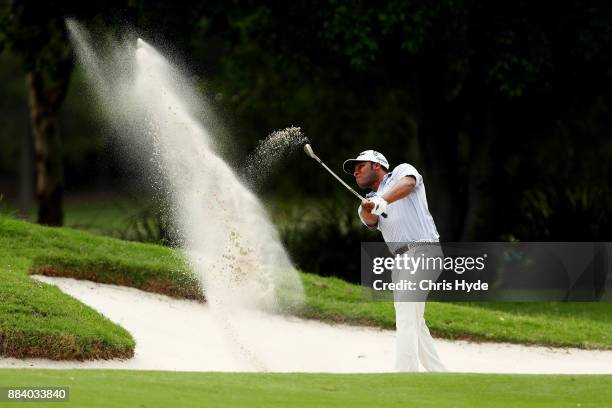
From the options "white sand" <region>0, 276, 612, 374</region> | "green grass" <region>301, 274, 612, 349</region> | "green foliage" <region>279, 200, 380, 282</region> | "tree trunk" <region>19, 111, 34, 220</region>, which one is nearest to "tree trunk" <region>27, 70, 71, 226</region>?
"green foliage" <region>279, 200, 380, 282</region>

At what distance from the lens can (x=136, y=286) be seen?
16.2 metres

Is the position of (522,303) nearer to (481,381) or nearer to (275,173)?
(481,381)

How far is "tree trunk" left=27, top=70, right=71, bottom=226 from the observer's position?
28109 millimetres

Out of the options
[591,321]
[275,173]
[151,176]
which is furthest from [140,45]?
[275,173]

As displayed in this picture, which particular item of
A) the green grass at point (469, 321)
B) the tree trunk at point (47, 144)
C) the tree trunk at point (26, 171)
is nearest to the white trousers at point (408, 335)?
the green grass at point (469, 321)

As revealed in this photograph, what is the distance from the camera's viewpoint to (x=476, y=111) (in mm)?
24828

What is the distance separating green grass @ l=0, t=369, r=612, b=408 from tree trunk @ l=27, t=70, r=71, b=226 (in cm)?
1769

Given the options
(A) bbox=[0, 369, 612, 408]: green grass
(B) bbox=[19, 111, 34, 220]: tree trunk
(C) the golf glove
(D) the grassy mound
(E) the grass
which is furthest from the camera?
(B) bbox=[19, 111, 34, 220]: tree trunk

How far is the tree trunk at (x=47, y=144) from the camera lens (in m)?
28.1

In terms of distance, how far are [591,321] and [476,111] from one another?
8168 mm

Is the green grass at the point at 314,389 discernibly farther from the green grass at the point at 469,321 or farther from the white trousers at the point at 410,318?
the green grass at the point at 469,321

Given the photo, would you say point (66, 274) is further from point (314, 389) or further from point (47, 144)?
point (47, 144)

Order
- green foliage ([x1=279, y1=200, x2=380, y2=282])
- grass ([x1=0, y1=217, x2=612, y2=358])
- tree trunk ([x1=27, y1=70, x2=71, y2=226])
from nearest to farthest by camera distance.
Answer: grass ([x1=0, y1=217, x2=612, y2=358]) → green foliage ([x1=279, y1=200, x2=380, y2=282]) → tree trunk ([x1=27, y1=70, x2=71, y2=226])

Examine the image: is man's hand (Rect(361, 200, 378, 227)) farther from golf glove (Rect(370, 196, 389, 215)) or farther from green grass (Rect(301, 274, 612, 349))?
green grass (Rect(301, 274, 612, 349))
